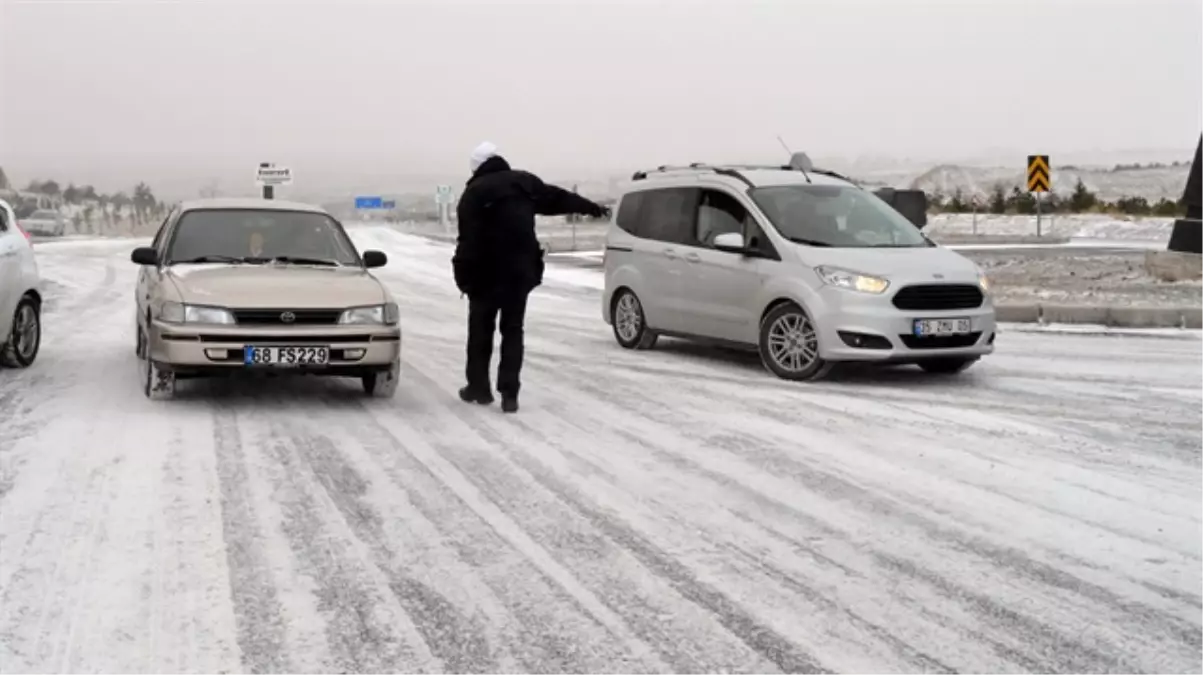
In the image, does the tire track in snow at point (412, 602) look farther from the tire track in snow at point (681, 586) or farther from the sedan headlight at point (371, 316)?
the sedan headlight at point (371, 316)

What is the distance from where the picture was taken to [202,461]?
693 centimetres

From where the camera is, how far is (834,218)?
1138 cm

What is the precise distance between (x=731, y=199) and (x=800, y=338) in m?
1.90

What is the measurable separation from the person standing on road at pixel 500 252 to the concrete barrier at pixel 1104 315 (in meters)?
8.00

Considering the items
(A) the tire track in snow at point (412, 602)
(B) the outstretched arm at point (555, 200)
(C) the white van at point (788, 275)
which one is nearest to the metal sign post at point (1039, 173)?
(C) the white van at point (788, 275)

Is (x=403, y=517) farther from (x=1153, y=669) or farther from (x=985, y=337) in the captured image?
(x=985, y=337)

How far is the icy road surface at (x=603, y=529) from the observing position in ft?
13.7

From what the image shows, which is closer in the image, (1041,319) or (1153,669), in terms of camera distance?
(1153,669)

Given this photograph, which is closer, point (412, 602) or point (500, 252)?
point (412, 602)

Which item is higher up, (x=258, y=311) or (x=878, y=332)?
(x=258, y=311)

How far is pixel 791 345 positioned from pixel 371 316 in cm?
373

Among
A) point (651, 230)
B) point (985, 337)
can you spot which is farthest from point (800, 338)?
point (651, 230)

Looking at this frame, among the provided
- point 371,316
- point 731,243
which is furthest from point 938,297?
point 371,316

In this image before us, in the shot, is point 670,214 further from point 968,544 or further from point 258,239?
point 968,544
